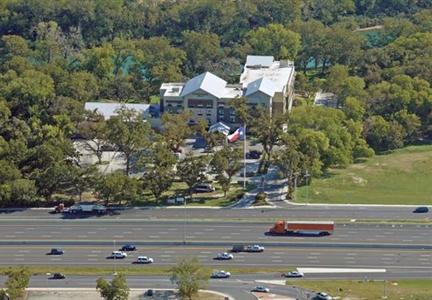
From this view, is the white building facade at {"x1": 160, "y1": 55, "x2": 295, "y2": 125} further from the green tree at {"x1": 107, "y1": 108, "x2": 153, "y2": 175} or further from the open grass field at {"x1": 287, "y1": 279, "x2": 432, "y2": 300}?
the open grass field at {"x1": 287, "y1": 279, "x2": 432, "y2": 300}

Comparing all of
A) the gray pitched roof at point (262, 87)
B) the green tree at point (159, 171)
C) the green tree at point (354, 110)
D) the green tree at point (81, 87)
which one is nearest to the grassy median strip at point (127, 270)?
the green tree at point (159, 171)

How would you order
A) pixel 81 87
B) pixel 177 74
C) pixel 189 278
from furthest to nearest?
1. pixel 177 74
2. pixel 81 87
3. pixel 189 278

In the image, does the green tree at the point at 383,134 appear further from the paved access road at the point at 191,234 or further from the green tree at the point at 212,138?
the paved access road at the point at 191,234

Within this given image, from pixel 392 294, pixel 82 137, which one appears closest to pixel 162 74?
pixel 82 137

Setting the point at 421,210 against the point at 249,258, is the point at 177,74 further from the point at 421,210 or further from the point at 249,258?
the point at 249,258

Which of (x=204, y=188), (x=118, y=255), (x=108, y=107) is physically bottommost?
(x=118, y=255)

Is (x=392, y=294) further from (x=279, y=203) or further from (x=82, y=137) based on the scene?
(x=82, y=137)

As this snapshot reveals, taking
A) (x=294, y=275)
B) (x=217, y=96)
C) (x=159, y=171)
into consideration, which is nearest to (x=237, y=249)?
(x=294, y=275)
